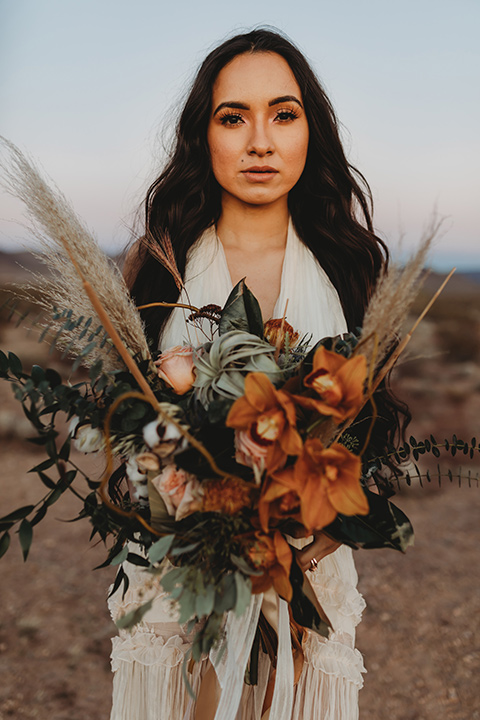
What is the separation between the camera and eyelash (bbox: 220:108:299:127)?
5.64 ft

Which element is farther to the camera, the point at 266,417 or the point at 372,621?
the point at 372,621

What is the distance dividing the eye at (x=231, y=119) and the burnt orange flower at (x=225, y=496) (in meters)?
1.09

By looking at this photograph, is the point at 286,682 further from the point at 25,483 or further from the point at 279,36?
the point at 25,483

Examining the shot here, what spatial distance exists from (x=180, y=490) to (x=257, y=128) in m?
1.06

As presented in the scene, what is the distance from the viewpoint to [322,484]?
0.97 m

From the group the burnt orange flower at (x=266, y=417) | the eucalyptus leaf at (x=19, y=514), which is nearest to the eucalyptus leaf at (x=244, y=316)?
the burnt orange flower at (x=266, y=417)

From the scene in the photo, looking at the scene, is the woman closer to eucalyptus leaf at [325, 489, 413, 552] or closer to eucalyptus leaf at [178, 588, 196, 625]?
eucalyptus leaf at [325, 489, 413, 552]

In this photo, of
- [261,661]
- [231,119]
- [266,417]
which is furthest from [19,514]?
[231,119]

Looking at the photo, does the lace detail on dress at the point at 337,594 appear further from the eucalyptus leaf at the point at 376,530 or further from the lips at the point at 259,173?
the lips at the point at 259,173

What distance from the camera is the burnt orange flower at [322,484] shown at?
3.14 ft

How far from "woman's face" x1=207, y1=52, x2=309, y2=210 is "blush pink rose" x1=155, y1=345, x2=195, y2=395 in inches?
27.2

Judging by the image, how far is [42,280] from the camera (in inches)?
54.4

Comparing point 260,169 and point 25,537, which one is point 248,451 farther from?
point 260,169

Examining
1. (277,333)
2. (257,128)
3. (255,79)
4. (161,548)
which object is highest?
(255,79)
